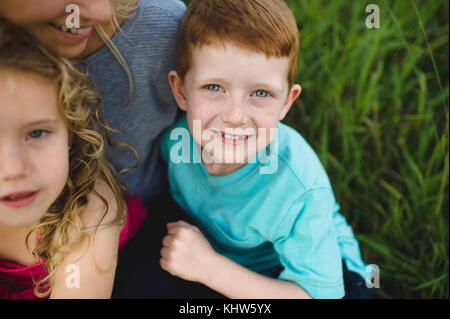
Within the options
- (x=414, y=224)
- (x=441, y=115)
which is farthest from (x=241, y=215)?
(x=441, y=115)

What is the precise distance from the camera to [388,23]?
1757mm

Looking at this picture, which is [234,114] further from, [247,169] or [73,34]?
[73,34]

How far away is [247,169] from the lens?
1.13m

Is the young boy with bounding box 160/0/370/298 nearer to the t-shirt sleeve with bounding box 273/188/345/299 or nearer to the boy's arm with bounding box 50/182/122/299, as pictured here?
the t-shirt sleeve with bounding box 273/188/345/299

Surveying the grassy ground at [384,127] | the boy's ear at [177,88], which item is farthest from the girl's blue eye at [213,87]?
the grassy ground at [384,127]

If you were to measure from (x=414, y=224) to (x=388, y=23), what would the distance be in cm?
83

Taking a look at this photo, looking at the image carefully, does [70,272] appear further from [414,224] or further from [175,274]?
[414,224]

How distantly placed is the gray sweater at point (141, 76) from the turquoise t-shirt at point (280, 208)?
10cm

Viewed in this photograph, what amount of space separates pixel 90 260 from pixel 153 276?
0.29m

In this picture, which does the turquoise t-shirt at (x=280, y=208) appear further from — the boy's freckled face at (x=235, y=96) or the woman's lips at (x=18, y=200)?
the woman's lips at (x=18, y=200)

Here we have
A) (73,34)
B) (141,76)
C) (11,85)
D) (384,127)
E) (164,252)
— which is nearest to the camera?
(11,85)

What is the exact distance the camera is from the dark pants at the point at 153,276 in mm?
1250

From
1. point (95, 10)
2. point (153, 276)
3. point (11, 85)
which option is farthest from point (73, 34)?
point (153, 276)

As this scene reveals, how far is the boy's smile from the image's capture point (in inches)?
38.3
